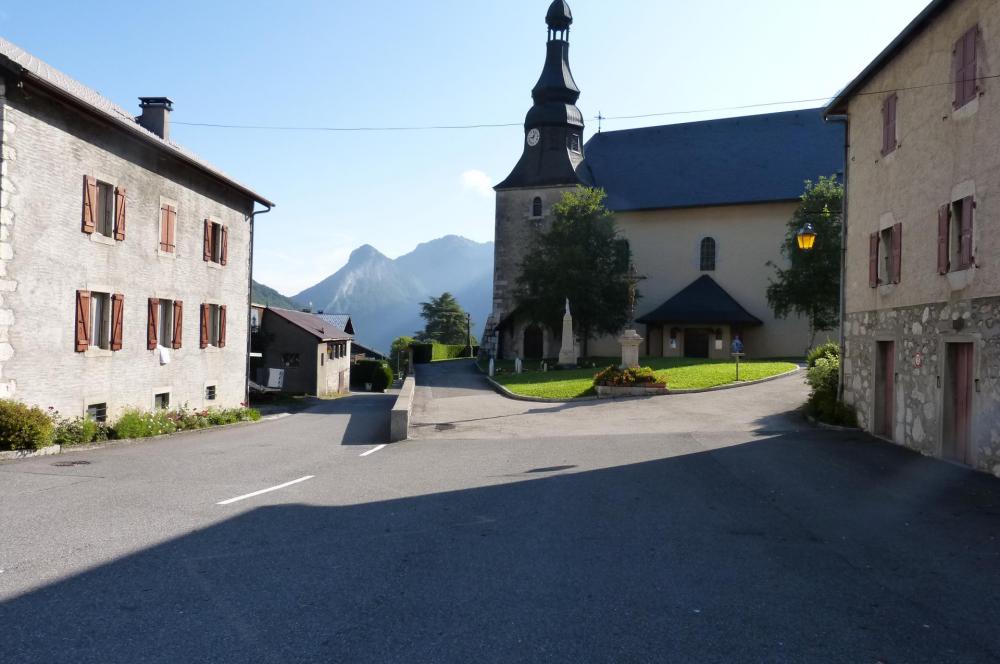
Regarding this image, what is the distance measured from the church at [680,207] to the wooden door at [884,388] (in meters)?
25.2

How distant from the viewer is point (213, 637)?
4125 mm

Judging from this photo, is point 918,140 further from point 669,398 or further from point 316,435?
point 316,435

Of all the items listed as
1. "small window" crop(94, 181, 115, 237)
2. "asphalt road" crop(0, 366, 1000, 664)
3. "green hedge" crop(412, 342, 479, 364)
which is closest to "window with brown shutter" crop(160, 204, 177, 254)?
"small window" crop(94, 181, 115, 237)

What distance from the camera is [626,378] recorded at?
23125 millimetres

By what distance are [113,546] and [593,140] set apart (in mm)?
49320

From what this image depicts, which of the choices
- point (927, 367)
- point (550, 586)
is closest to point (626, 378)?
point (927, 367)

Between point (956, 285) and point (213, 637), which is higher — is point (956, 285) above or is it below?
above

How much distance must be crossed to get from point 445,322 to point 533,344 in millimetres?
54605

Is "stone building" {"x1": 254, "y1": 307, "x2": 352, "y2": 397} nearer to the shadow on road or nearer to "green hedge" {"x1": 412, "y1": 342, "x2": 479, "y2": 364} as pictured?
"green hedge" {"x1": 412, "y1": 342, "x2": 479, "y2": 364}

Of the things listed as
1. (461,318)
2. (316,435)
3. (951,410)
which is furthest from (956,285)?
(461,318)

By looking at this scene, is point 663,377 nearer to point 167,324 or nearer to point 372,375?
point 167,324

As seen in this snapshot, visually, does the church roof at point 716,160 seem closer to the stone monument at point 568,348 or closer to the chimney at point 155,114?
the stone monument at point 568,348

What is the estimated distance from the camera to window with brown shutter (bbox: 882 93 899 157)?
542 inches

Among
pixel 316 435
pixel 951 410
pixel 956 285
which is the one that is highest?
pixel 956 285
